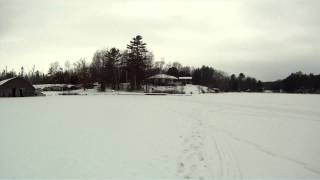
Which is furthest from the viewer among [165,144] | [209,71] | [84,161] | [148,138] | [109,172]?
[209,71]

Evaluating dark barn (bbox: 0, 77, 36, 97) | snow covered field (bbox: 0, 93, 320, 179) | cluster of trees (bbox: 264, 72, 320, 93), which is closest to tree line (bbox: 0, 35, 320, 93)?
cluster of trees (bbox: 264, 72, 320, 93)

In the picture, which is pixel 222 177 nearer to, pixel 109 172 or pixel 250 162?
pixel 250 162

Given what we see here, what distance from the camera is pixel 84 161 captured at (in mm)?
10352

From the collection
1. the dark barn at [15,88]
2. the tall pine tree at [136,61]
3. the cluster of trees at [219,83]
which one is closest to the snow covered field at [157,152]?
the dark barn at [15,88]

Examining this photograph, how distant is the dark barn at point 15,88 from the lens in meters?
61.8

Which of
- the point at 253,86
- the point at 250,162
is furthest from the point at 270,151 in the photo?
the point at 253,86

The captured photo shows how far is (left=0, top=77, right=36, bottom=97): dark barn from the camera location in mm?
61844

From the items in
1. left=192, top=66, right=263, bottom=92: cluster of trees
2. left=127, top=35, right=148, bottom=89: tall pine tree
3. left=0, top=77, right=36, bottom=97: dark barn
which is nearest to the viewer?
left=0, top=77, right=36, bottom=97: dark barn

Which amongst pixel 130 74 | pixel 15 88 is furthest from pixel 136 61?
pixel 15 88

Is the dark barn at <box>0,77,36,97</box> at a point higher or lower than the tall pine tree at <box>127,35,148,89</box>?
lower

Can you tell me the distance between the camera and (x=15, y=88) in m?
63.1

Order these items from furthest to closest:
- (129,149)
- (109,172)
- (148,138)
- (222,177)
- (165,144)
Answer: (148,138) → (165,144) → (129,149) → (109,172) → (222,177)

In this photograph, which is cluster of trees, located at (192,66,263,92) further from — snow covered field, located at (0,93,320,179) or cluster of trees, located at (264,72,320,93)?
snow covered field, located at (0,93,320,179)

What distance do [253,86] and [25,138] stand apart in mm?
152069
